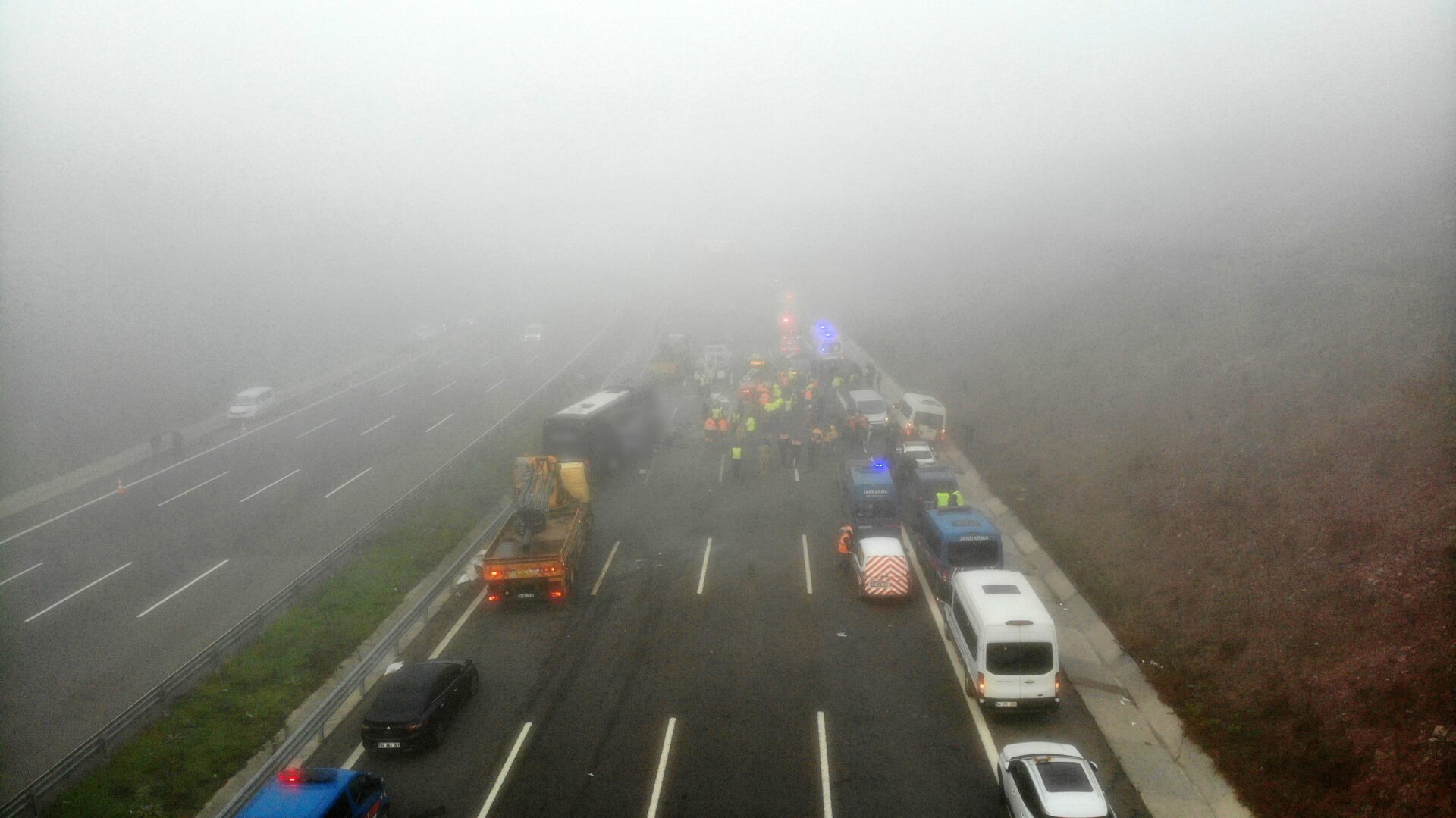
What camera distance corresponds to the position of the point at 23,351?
144ft

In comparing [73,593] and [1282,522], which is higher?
[1282,522]

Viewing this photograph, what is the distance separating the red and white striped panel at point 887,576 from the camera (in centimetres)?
1903

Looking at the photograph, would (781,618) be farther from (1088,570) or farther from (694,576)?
(1088,570)

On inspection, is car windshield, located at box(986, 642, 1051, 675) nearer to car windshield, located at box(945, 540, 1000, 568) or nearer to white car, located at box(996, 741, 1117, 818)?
white car, located at box(996, 741, 1117, 818)

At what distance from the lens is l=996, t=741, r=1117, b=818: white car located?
10146 mm

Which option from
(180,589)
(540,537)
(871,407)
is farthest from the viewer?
(871,407)

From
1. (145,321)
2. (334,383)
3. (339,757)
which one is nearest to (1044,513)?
(339,757)

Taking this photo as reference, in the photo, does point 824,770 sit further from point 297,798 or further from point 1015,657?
point 297,798

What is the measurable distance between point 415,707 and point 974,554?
13189 millimetres

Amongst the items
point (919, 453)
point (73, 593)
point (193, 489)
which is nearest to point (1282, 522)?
point (919, 453)

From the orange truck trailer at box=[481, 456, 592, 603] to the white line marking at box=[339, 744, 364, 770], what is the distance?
18.6 feet

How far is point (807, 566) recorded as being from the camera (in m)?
21.9

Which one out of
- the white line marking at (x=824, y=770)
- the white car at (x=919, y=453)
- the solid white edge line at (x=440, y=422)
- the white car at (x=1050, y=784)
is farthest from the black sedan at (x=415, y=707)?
the solid white edge line at (x=440, y=422)

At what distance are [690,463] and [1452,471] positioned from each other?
24.9 metres
